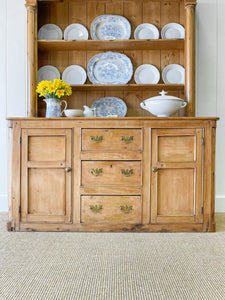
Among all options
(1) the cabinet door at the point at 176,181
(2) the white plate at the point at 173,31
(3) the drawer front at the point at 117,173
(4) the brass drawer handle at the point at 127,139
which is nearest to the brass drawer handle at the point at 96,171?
(3) the drawer front at the point at 117,173

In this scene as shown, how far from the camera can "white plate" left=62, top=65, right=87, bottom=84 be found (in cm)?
271

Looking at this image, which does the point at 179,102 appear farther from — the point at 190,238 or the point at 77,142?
the point at 190,238

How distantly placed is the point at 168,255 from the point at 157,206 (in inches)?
19.0

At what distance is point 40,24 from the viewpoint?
2.71 metres

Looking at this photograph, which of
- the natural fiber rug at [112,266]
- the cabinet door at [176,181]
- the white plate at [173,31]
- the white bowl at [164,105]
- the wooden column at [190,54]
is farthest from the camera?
the white plate at [173,31]

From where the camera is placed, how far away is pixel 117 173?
7.02ft

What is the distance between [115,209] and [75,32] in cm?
173

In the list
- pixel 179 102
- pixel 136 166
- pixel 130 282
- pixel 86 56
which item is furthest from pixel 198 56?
pixel 130 282

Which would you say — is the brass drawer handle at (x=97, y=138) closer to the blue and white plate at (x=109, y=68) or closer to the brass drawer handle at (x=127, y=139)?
the brass drawer handle at (x=127, y=139)

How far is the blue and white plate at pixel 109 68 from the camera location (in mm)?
2701

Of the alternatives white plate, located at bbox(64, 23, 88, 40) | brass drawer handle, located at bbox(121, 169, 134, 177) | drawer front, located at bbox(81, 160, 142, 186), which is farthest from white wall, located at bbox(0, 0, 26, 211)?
brass drawer handle, located at bbox(121, 169, 134, 177)

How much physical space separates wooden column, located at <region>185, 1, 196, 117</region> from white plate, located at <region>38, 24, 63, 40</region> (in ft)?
3.91

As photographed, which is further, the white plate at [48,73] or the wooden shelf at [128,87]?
the white plate at [48,73]

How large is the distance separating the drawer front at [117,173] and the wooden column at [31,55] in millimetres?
802
